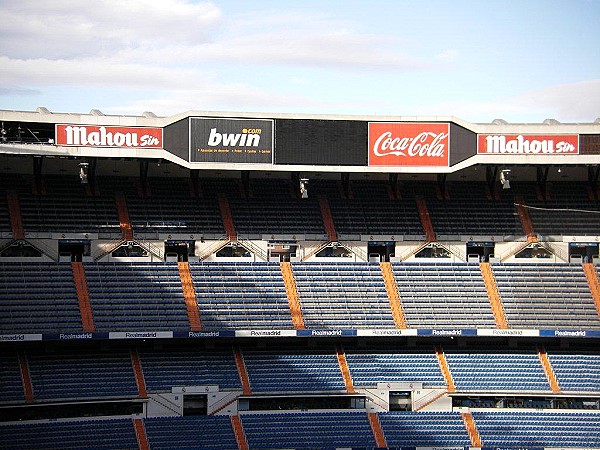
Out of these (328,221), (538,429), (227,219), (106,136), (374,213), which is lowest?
(538,429)

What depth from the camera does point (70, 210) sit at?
204 ft

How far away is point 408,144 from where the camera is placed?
203ft

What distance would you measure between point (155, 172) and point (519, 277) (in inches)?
946

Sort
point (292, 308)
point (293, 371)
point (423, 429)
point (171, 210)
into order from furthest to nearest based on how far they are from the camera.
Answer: point (171, 210)
point (292, 308)
point (293, 371)
point (423, 429)

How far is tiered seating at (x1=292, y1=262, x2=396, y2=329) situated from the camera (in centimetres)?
6038

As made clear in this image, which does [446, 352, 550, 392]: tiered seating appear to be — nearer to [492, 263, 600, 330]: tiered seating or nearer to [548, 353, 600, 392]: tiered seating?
[548, 353, 600, 392]: tiered seating

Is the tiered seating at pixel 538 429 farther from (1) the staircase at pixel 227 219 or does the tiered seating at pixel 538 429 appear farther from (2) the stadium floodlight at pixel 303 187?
(1) the staircase at pixel 227 219

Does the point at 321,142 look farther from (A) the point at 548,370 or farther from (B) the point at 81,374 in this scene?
(B) the point at 81,374

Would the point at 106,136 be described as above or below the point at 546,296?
above

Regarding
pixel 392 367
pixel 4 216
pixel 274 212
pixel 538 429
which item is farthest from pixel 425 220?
pixel 4 216

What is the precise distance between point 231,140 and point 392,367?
54.2 ft

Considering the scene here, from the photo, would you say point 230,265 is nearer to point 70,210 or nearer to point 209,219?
point 209,219

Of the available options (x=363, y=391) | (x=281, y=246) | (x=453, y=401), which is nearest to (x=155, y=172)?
(x=281, y=246)

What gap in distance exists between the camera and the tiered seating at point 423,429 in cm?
5681
